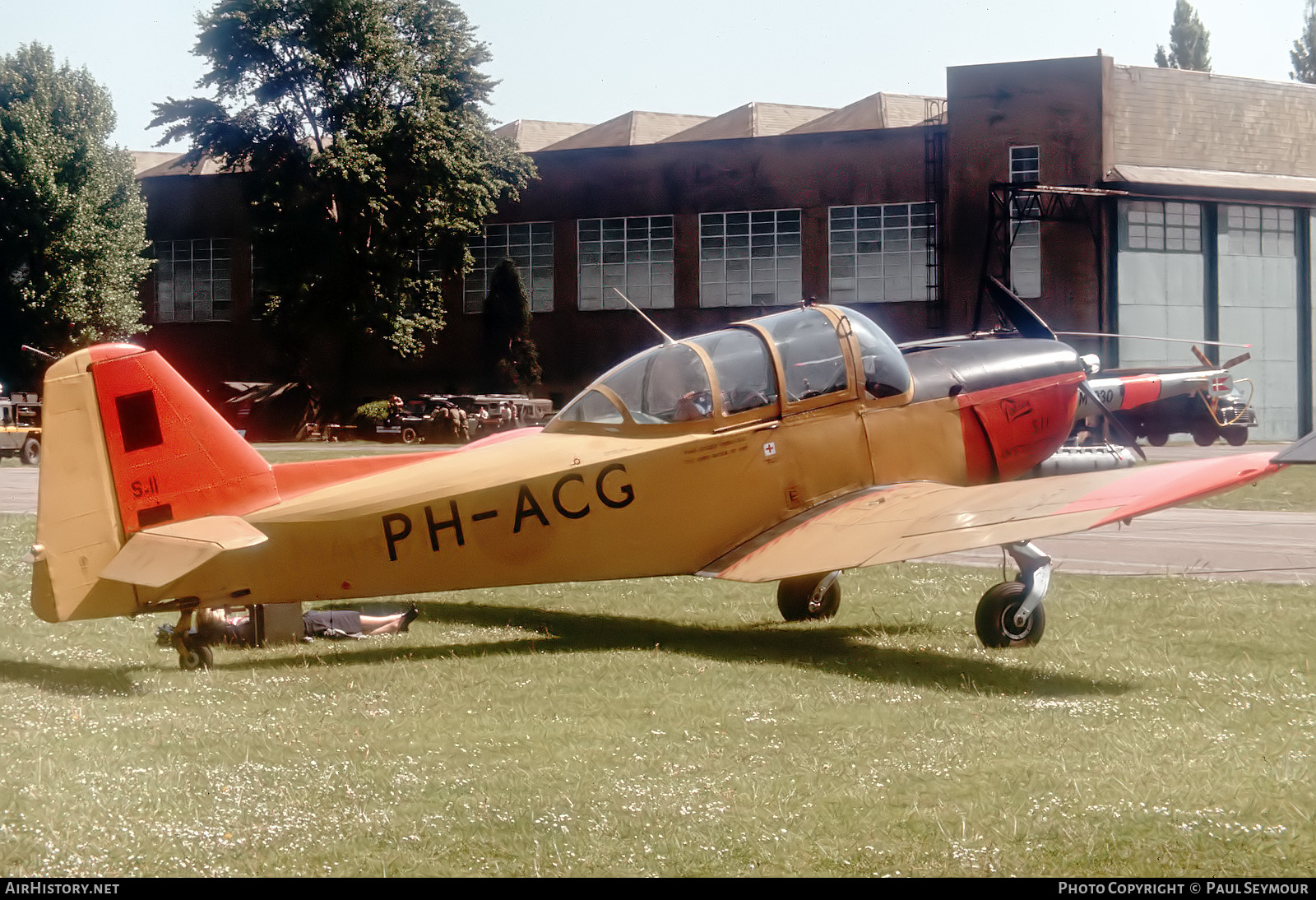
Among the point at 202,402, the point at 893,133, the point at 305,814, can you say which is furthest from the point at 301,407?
the point at 305,814

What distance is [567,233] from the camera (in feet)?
201

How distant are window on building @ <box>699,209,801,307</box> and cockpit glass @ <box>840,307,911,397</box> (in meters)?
47.3

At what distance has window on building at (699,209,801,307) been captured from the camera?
189ft

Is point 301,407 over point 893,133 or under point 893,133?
under

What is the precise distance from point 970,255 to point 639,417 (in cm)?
4715

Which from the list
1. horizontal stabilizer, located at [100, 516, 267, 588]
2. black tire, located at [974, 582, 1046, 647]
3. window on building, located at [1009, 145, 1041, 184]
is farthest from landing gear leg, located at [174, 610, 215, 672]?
window on building, located at [1009, 145, 1041, 184]

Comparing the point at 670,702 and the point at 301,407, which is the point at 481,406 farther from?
the point at 670,702

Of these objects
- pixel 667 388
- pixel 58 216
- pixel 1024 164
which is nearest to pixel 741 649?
pixel 667 388

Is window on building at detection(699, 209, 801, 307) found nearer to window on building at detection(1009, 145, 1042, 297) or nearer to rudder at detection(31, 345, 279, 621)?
window on building at detection(1009, 145, 1042, 297)

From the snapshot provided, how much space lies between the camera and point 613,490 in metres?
9.05

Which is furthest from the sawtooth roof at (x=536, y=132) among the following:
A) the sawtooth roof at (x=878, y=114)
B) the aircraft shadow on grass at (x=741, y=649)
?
the aircraft shadow on grass at (x=741, y=649)

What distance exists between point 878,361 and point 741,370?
1228mm

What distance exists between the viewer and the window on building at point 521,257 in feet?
204

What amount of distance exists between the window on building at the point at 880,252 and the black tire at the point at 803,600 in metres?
46.4
